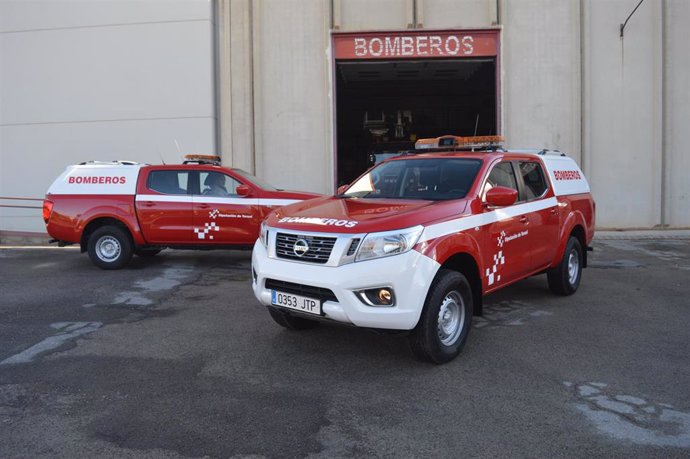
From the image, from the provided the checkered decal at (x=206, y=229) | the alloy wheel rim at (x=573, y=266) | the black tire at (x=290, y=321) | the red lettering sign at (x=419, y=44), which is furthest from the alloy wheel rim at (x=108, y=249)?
the red lettering sign at (x=419, y=44)

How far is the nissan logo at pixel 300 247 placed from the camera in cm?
453

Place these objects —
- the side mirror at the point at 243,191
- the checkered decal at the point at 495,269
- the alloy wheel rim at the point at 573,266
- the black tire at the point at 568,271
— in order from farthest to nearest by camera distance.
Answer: the side mirror at the point at 243,191
the alloy wheel rim at the point at 573,266
the black tire at the point at 568,271
the checkered decal at the point at 495,269

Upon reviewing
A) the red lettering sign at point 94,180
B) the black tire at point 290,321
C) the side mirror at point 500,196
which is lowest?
the black tire at point 290,321

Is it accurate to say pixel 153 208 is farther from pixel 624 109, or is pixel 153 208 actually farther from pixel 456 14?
pixel 624 109

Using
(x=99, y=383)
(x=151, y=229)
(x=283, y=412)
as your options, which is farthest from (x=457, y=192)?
(x=151, y=229)

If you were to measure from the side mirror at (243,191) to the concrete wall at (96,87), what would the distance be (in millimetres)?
5766

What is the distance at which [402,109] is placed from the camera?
2767 cm

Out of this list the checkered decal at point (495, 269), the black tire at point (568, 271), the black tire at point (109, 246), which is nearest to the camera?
the checkered decal at point (495, 269)

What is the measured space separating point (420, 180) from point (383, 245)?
155cm

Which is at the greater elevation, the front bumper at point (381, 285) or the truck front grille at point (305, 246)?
the truck front grille at point (305, 246)

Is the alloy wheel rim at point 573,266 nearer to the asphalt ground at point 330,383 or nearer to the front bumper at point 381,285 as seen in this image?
the asphalt ground at point 330,383

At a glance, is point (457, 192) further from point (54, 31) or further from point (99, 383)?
point (54, 31)

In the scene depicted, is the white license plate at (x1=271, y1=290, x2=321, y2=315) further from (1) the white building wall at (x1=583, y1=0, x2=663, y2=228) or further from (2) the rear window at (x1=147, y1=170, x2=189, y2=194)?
(1) the white building wall at (x1=583, y1=0, x2=663, y2=228)

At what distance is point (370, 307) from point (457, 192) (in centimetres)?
162
